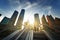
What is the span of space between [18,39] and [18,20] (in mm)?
1802

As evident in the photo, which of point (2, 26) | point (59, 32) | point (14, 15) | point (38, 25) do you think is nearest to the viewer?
point (59, 32)

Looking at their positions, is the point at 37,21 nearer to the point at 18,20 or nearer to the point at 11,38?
the point at 18,20

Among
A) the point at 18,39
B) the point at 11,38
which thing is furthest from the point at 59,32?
the point at 11,38

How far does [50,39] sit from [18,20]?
2.31 metres

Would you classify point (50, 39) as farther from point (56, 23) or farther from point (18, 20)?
point (18, 20)

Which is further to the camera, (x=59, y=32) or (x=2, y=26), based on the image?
(x=2, y=26)

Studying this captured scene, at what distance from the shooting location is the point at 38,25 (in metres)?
4.37

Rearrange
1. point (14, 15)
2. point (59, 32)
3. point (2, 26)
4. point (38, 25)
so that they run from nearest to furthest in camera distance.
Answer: point (59, 32) → point (2, 26) → point (38, 25) → point (14, 15)

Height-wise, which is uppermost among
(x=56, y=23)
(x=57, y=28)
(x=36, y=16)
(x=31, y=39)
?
(x=36, y=16)

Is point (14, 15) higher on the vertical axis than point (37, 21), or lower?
higher

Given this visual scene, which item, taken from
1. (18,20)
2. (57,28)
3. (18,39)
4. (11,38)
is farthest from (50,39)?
(18,20)

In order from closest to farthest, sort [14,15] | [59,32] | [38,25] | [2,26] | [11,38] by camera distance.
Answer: [11,38] → [59,32] → [2,26] → [38,25] → [14,15]

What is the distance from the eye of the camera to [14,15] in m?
4.82

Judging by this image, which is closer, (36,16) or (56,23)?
(56,23)
